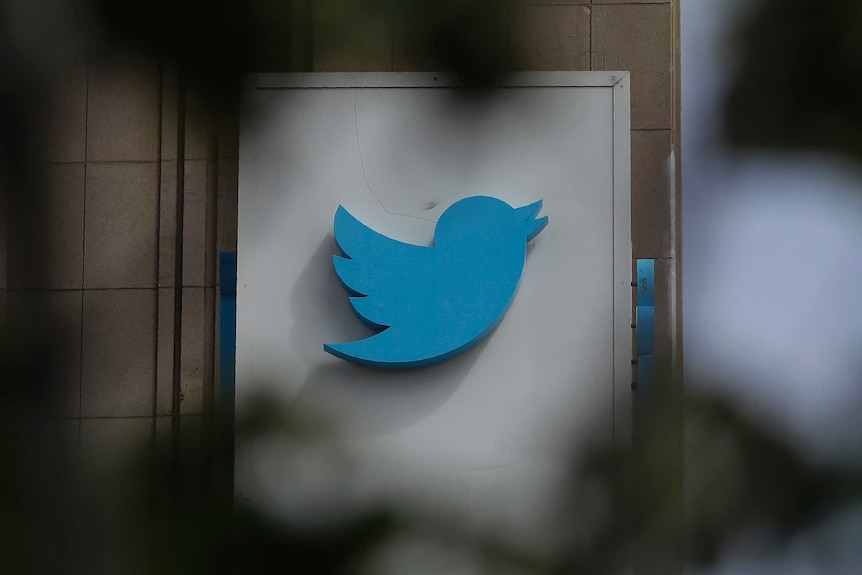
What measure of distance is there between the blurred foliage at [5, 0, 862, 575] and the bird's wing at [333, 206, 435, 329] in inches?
117

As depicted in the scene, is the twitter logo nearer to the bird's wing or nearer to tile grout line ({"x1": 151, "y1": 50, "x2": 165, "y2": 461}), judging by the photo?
the bird's wing

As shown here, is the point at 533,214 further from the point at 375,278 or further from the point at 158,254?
the point at 375,278

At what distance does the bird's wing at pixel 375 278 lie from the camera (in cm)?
346

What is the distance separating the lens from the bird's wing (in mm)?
3455

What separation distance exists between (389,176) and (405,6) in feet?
0.20

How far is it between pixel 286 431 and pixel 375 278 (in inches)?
127

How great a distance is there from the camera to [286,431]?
40cm

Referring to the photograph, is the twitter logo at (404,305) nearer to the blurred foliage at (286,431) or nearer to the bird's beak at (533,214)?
the bird's beak at (533,214)

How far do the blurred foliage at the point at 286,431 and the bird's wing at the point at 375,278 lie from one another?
298 centimetres

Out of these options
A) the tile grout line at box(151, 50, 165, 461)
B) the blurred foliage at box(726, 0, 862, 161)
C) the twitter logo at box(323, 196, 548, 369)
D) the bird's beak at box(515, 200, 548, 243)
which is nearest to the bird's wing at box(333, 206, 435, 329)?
the twitter logo at box(323, 196, 548, 369)

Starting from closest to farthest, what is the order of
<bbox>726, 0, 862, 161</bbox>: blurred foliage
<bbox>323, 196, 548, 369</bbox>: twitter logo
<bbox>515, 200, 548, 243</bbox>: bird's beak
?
<bbox>726, 0, 862, 161</bbox>: blurred foliage, <bbox>515, 200, 548, 243</bbox>: bird's beak, <bbox>323, 196, 548, 369</bbox>: twitter logo

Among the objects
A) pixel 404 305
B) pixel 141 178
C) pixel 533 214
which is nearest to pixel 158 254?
pixel 141 178

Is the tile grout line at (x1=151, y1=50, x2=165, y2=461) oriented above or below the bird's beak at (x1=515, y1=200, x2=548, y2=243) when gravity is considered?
below

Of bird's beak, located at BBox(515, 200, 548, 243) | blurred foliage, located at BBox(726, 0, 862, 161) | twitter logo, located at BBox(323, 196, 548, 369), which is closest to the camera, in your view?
blurred foliage, located at BBox(726, 0, 862, 161)
